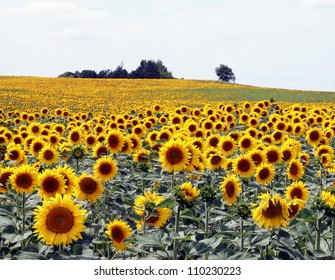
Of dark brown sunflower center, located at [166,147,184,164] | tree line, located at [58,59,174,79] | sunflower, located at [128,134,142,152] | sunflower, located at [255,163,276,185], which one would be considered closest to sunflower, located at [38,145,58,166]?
sunflower, located at [128,134,142,152]

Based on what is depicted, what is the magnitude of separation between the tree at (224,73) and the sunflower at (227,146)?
101487 millimetres

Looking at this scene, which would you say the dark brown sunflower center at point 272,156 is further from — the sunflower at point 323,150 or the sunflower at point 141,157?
the sunflower at point 141,157

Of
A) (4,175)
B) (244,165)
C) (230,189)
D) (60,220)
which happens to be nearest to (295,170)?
(244,165)

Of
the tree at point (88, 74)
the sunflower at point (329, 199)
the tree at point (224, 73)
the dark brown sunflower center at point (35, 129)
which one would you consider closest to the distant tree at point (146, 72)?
the tree at point (88, 74)

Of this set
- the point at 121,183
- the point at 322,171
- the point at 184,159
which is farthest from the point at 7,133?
the point at 322,171

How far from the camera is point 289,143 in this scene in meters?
7.79

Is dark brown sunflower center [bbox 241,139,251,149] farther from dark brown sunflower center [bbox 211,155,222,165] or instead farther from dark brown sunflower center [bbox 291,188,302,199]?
dark brown sunflower center [bbox 291,188,302,199]

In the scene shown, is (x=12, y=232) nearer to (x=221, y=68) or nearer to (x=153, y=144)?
(x=153, y=144)

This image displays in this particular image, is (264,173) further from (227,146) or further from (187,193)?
(187,193)

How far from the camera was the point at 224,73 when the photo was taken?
4264 inches

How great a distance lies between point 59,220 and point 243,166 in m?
3.06

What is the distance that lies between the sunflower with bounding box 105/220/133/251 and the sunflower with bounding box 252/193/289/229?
1.16m

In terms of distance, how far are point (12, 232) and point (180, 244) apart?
1.56 metres

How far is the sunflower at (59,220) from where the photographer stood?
3943 mm
